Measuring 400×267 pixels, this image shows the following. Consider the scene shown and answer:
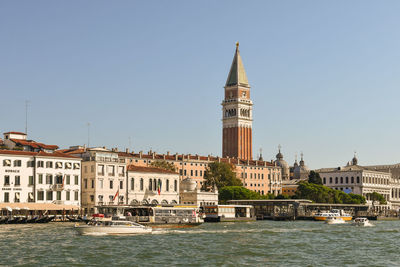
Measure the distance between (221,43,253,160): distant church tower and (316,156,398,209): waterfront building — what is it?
18622 mm

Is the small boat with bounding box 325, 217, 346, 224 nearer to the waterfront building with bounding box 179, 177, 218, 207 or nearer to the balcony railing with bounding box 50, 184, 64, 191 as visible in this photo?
the waterfront building with bounding box 179, 177, 218, 207

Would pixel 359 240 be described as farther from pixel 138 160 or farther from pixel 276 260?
pixel 138 160

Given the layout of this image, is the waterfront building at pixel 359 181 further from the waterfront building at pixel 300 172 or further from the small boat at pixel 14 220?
the small boat at pixel 14 220

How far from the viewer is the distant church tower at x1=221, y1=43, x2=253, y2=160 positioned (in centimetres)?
14738

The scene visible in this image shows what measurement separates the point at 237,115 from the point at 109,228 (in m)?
98.2

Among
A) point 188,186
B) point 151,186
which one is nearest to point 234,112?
point 188,186

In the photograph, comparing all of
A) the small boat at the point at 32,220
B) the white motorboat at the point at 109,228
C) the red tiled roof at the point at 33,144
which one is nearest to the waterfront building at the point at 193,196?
the red tiled roof at the point at 33,144

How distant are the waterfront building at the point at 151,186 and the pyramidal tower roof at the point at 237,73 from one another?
2405 inches

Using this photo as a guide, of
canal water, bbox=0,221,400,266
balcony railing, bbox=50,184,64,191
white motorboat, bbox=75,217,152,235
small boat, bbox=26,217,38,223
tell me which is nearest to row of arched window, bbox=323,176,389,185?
balcony railing, bbox=50,184,64,191

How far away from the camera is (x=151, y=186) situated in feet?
297

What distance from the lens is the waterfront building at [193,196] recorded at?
95.1 meters

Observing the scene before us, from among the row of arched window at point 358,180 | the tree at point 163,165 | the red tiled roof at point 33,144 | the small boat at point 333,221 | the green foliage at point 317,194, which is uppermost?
the red tiled roof at point 33,144

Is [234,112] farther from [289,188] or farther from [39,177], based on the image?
[39,177]

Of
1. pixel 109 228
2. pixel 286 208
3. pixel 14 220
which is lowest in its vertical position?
pixel 286 208
